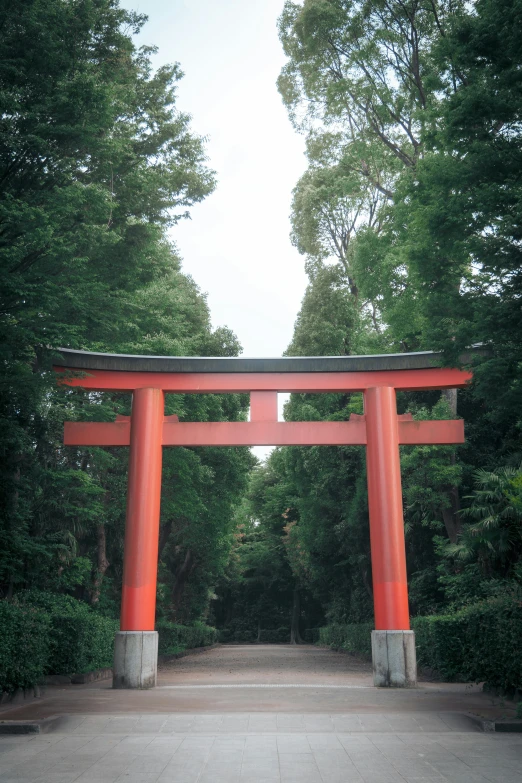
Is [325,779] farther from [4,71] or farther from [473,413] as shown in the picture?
[473,413]

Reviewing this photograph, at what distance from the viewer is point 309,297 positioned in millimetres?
22875

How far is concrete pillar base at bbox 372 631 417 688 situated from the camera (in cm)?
1121

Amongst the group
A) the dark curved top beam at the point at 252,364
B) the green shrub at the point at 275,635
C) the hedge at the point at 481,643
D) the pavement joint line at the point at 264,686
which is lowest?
the green shrub at the point at 275,635

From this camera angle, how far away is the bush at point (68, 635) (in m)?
12.1

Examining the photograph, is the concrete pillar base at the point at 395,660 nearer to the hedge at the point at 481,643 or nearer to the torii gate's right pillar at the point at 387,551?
the torii gate's right pillar at the point at 387,551

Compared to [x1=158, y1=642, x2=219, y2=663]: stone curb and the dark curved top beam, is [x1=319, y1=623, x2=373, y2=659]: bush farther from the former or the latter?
the dark curved top beam

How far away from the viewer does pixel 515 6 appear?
769 centimetres

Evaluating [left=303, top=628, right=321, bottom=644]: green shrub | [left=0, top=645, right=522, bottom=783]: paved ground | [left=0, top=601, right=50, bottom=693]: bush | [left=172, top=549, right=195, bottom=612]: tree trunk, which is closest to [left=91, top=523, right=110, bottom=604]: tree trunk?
[left=0, top=645, right=522, bottom=783]: paved ground

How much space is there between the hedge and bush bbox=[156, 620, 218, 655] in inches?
422

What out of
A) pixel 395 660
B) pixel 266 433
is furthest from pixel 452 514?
pixel 266 433

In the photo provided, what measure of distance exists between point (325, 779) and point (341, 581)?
2224 cm

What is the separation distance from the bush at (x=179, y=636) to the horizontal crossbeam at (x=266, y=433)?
11.0 meters

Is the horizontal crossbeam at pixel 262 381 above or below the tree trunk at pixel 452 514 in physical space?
above

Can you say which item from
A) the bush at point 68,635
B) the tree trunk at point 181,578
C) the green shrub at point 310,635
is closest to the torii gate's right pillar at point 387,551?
the bush at point 68,635
